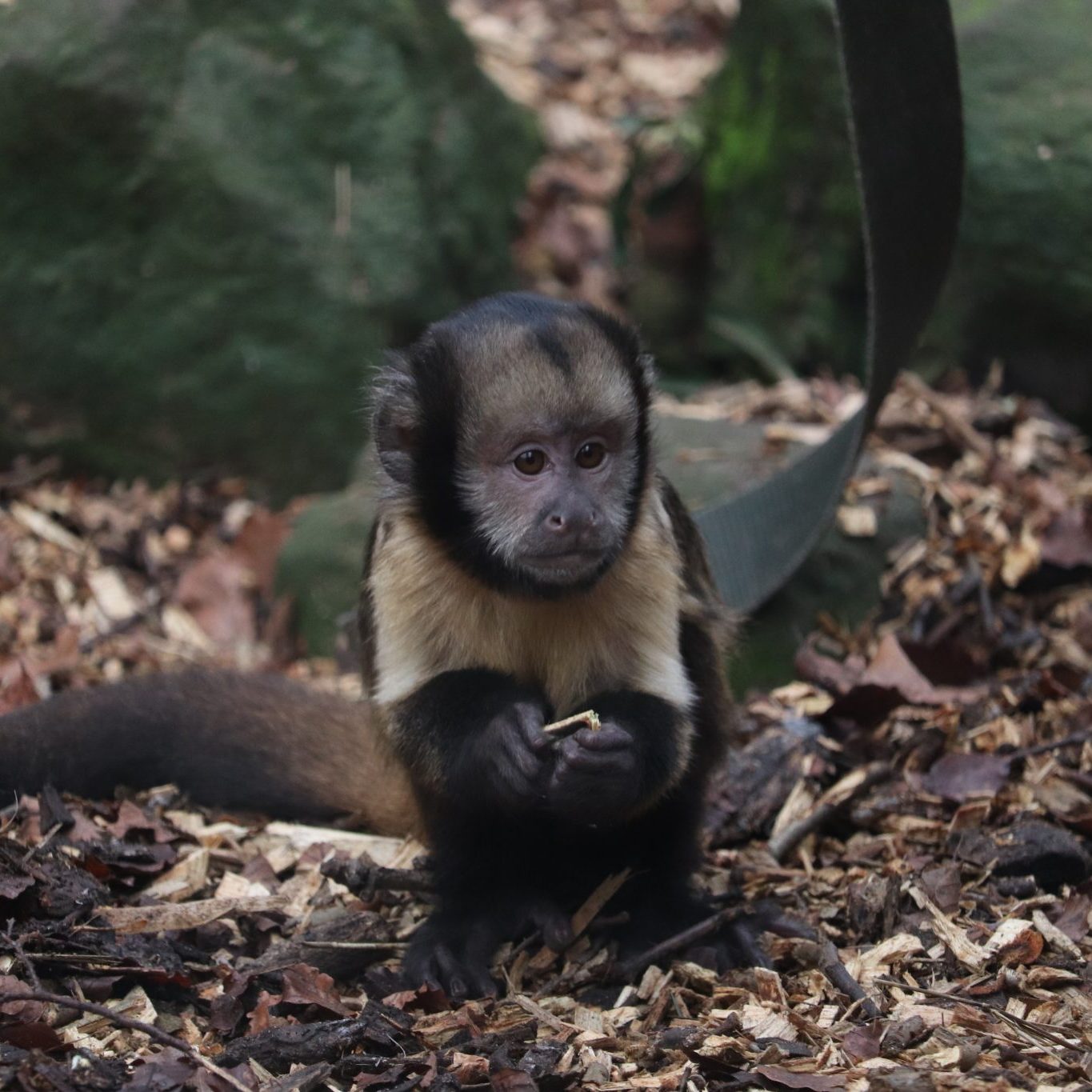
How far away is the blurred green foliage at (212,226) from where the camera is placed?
25.7 ft

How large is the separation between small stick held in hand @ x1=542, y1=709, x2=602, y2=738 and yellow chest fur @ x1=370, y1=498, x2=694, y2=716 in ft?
0.77

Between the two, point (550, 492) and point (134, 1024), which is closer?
point (134, 1024)

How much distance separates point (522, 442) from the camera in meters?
4.26

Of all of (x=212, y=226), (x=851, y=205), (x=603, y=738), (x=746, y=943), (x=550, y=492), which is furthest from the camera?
(x=851, y=205)

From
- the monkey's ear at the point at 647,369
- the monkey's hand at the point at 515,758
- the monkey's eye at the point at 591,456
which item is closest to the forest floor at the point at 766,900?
the monkey's hand at the point at 515,758

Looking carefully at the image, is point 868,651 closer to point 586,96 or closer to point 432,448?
point 432,448

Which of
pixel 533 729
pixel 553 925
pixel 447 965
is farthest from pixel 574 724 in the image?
pixel 447 965

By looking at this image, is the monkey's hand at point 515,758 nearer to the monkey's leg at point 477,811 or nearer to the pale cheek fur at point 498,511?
the monkey's leg at point 477,811

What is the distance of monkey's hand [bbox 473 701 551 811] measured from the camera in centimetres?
400

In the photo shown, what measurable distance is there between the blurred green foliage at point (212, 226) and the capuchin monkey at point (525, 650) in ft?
12.2

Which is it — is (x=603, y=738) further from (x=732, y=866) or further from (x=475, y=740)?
(x=732, y=866)

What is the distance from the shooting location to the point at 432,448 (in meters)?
4.36

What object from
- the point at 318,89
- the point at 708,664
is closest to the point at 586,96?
the point at 318,89

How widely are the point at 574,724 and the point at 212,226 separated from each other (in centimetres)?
515
